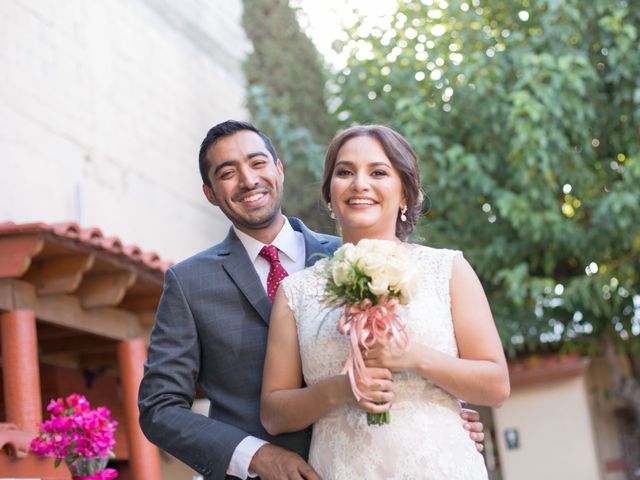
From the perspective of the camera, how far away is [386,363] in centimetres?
299

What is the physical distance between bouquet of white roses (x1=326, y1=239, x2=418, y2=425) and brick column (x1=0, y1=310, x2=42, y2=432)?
3896 millimetres

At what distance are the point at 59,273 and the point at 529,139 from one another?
512cm

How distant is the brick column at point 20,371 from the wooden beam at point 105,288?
0.82 meters

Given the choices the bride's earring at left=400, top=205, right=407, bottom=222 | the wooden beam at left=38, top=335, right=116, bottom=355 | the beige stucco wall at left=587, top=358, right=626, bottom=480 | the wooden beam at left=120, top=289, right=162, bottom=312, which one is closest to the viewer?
the bride's earring at left=400, top=205, right=407, bottom=222

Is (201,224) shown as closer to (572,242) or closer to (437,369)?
(572,242)

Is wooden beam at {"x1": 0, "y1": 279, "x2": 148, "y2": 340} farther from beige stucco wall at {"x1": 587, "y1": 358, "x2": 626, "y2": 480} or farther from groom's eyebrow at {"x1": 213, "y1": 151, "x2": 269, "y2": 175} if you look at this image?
beige stucco wall at {"x1": 587, "y1": 358, "x2": 626, "y2": 480}

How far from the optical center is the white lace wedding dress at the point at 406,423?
3.14m

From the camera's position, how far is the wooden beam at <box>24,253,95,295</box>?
6812 mm

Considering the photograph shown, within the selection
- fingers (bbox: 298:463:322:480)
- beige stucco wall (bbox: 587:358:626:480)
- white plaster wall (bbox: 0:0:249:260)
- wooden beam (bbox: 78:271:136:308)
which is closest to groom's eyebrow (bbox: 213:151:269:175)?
fingers (bbox: 298:463:322:480)

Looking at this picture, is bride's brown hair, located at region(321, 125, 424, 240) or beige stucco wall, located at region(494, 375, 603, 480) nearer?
bride's brown hair, located at region(321, 125, 424, 240)

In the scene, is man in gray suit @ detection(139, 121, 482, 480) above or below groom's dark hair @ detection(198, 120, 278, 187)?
below

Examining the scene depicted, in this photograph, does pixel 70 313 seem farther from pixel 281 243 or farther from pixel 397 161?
pixel 397 161

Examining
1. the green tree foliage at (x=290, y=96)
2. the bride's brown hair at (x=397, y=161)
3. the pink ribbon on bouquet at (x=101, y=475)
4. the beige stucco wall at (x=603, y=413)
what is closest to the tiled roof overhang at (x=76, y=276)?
the pink ribbon on bouquet at (x=101, y=475)

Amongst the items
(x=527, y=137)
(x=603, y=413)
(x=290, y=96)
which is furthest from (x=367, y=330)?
(x=603, y=413)
